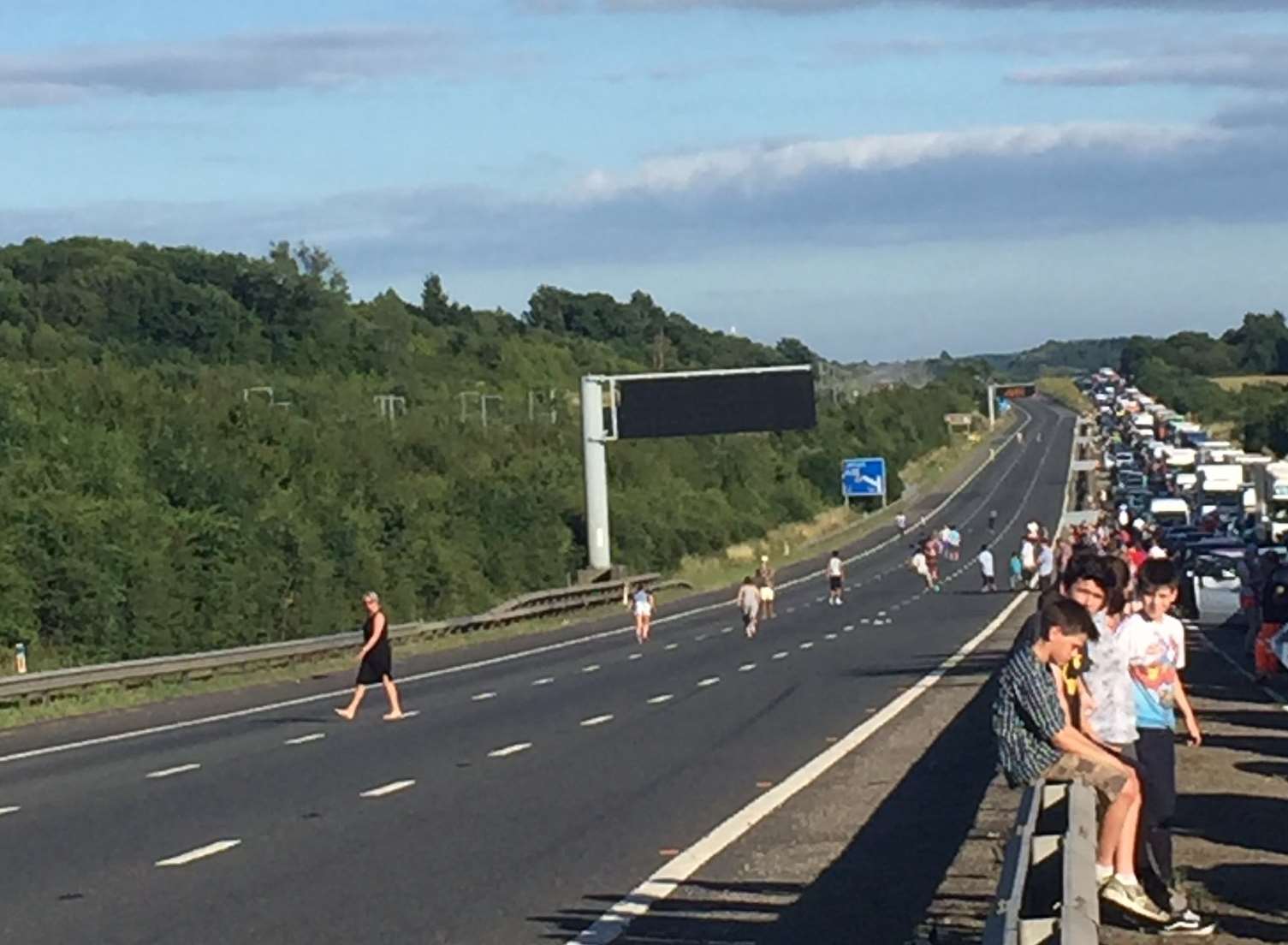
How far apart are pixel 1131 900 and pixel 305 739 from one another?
50.8 feet

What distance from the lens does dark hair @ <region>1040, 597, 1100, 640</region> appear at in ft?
33.6

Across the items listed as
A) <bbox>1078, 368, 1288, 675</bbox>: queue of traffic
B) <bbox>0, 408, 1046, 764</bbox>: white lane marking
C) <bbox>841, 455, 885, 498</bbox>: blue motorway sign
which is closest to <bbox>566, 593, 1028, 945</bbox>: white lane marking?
<bbox>1078, 368, 1288, 675</bbox>: queue of traffic

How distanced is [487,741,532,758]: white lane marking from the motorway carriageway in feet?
0.08

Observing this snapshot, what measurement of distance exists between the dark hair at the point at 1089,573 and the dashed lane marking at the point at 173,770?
11689 mm

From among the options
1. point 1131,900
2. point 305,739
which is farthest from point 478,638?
point 1131,900

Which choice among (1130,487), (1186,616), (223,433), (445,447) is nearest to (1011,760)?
(1186,616)

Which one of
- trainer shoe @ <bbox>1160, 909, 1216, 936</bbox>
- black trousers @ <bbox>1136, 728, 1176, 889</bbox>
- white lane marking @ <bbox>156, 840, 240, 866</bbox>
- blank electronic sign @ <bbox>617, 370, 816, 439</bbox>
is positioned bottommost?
white lane marking @ <bbox>156, 840, 240, 866</bbox>

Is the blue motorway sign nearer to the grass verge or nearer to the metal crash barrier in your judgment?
the grass verge

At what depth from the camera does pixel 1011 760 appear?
10.4 meters

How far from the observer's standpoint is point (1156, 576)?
43.9 feet

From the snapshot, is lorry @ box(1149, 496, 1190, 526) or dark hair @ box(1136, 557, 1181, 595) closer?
dark hair @ box(1136, 557, 1181, 595)

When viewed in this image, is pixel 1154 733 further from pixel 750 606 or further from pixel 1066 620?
pixel 750 606

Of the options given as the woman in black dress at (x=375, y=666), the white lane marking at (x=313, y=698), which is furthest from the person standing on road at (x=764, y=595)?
the woman in black dress at (x=375, y=666)

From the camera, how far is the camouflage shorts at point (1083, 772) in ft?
Answer: 34.3
